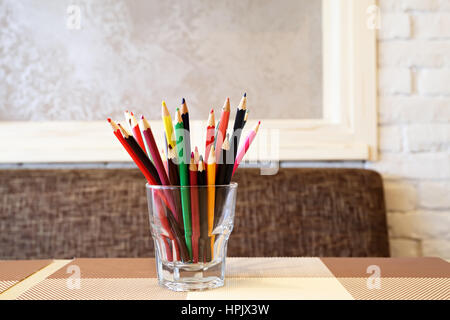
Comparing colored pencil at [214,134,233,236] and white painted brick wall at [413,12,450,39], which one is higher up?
white painted brick wall at [413,12,450,39]

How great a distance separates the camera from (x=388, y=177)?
1.07 meters

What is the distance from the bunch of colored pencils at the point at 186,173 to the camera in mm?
449

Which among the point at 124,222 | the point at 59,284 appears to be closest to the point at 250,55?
the point at 124,222

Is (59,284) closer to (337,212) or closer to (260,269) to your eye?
(260,269)

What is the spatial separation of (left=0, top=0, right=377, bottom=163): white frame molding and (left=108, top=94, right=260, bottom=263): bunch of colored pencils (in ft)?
1.94

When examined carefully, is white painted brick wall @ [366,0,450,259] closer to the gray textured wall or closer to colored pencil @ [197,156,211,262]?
the gray textured wall

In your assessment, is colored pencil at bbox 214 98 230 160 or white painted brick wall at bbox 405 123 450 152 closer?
colored pencil at bbox 214 98 230 160

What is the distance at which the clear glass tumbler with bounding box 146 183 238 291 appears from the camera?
451mm

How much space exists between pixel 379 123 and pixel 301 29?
0.29 meters

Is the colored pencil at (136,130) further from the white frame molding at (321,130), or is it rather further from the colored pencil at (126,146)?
the white frame molding at (321,130)

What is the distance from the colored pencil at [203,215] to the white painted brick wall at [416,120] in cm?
72

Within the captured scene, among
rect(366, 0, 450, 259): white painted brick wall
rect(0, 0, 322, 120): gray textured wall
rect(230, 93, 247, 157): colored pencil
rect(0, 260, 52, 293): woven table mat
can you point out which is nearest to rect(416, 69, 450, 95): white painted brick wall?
rect(366, 0, 450, 259): white painted brick wall

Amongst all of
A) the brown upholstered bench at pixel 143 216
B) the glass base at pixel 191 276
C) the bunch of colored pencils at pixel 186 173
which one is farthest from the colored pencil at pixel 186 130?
the brown upholstered bench at pixel 143 216

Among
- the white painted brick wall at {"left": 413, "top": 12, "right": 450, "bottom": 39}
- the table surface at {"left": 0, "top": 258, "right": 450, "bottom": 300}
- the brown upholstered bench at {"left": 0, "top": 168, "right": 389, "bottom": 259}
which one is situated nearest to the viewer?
the table surface at {"left": 0, "top": 258, "right": 450, "bottom": 300}
